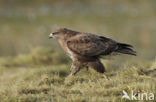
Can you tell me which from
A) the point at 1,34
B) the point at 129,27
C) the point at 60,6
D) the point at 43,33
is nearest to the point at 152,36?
the point at 129,27

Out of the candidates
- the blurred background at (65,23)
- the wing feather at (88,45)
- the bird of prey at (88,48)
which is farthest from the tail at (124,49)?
the blurred background at (65,23)

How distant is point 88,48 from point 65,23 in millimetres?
20036

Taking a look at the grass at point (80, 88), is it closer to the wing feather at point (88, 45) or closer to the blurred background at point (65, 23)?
the wing feather at point (88, 45)

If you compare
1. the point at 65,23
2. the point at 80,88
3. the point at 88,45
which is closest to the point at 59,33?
the point at 88,45

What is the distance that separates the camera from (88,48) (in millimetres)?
8859

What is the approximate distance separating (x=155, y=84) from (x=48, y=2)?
34.4m

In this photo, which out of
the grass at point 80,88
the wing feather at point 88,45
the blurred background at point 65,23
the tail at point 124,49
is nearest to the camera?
Answer: the grass at point 80,88

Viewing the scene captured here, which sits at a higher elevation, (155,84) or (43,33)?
(43,33)

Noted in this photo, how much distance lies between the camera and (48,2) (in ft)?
136

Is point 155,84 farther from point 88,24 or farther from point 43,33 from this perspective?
point 88,24

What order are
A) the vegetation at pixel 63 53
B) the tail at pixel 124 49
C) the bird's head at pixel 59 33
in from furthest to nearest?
the bird's head at pixel 59 33, the tail at pixel 124 49, the vegetation at pixel 63 53

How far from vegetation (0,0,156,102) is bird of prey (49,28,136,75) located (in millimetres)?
294

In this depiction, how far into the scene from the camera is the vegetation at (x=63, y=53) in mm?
7336

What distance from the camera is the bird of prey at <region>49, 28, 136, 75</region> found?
8883 mm
